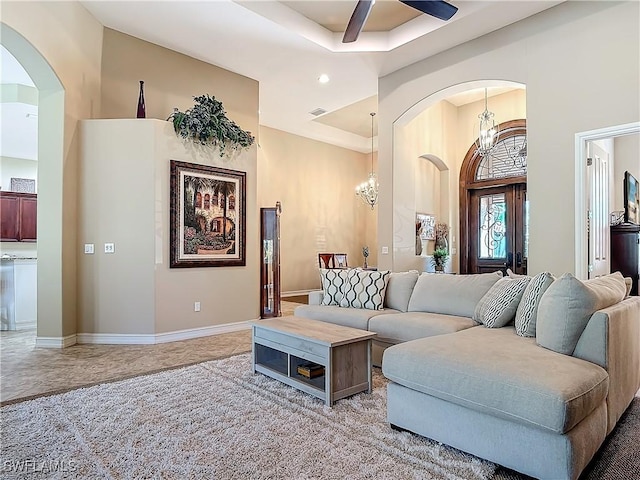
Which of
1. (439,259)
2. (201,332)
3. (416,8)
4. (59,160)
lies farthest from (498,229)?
(59,160)

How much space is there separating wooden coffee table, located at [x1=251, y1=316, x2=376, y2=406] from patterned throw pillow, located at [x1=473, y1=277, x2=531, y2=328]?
93 centimetres

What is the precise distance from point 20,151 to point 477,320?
919 centimetres

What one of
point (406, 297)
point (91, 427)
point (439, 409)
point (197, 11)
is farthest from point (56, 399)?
point (197, 11)

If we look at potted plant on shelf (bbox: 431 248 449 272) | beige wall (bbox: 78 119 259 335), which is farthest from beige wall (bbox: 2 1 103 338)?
potted plant on shelf (bbox: 431 248 449 272)

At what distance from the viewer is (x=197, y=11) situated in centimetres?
453

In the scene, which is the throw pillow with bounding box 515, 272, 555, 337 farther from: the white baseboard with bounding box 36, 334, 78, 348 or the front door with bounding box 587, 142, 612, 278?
the white baseboard with bounding box 36, 334, 78, 348

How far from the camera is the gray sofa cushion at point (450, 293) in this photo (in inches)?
141

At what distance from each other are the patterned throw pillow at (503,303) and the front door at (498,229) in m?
4.24

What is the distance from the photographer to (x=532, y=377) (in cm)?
183

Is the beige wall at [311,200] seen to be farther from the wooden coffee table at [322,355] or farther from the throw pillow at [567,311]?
the throw pillow at [567,311]

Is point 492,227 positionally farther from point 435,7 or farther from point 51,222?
point 51,222

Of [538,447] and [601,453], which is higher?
[538,447]

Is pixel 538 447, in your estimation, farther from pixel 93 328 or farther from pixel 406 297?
pixel 93 328

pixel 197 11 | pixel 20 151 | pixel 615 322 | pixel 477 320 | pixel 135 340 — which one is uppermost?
pixel 197 11
